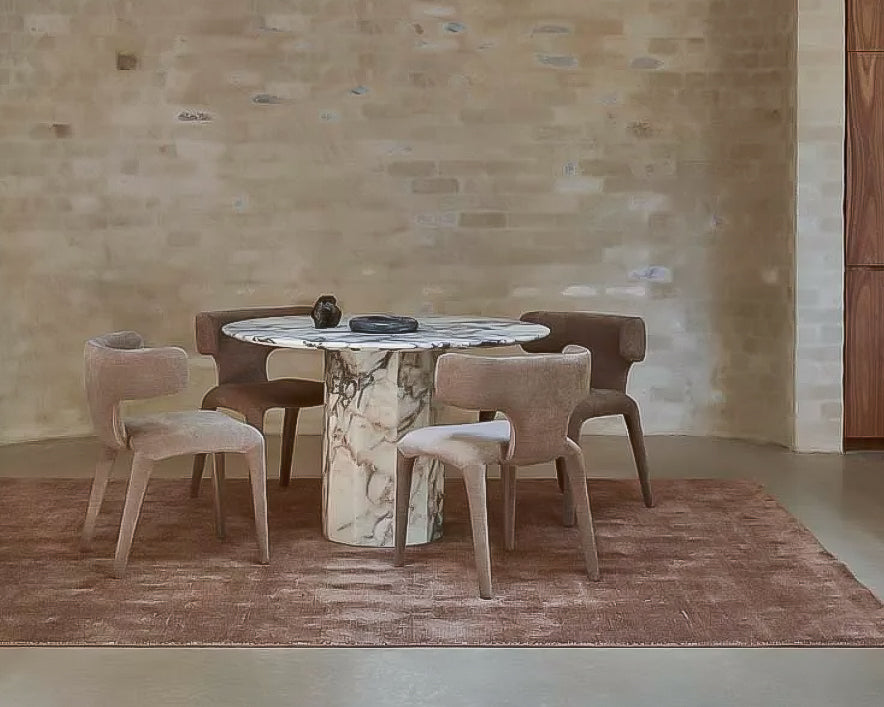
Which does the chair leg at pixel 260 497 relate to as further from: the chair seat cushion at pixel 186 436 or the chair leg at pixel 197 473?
the chair leg at pixel 197 473

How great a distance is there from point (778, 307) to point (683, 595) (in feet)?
9.70

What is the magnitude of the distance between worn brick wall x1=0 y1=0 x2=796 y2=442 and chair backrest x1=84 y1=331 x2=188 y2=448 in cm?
264

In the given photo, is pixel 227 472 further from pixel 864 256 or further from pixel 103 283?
pixel 864 256

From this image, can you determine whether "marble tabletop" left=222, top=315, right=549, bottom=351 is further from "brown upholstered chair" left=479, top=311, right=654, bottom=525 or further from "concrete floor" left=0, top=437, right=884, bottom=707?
"concrete floor" left=0, top=437, right=884, bottom=707

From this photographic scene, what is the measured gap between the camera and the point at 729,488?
16.7 ft

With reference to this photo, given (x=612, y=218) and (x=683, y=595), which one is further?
(x=612, y=218)

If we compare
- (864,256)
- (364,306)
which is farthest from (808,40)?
(364,306)

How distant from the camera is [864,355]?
5906mm

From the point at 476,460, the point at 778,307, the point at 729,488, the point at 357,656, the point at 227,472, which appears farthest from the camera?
the point at 778,307

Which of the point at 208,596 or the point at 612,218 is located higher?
the point at 612,218

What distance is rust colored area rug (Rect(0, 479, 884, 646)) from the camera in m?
3.26

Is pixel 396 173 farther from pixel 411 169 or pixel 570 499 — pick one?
pixel 570 499

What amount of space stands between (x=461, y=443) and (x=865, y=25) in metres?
3.38

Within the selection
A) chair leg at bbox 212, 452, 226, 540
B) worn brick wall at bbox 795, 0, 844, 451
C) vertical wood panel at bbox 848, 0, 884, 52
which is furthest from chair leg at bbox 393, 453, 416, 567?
vertical wood panel at bbox 848, 0, 884, 52
